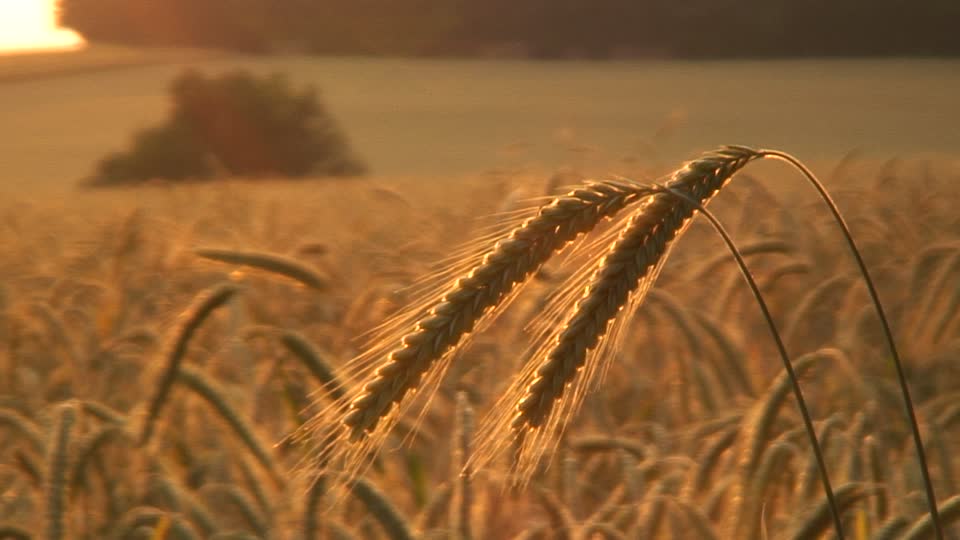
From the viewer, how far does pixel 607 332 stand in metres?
0.93

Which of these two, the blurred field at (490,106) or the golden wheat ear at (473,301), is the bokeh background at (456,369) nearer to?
the golden wheat ear at (473,301)

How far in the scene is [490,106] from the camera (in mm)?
25203

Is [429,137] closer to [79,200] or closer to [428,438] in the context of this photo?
[79,200]

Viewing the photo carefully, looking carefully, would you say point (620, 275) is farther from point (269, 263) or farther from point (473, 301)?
point (269, 263)

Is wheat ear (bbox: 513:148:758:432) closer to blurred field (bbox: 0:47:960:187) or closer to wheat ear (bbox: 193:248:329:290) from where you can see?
wheat ear (bbox: 193:248:329:290)

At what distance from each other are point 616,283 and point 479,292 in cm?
10

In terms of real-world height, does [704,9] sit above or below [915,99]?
above

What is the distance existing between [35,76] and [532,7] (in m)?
11.9

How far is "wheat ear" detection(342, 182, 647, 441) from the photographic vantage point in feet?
2.91

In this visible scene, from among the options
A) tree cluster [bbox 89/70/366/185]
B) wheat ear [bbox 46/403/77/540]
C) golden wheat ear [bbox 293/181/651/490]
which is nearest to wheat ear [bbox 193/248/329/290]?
wheat ear [bbox 46/403/77/540]

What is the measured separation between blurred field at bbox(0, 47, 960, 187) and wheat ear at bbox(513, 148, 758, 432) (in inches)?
618

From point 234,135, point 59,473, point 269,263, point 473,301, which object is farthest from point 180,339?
point 234,135

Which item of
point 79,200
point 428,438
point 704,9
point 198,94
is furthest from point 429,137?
point 428,438

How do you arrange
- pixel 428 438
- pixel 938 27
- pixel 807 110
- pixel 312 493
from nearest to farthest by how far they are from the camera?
pixel 312 493 → pixel 428 438 → pixel 807 110 → pixel 938 27
